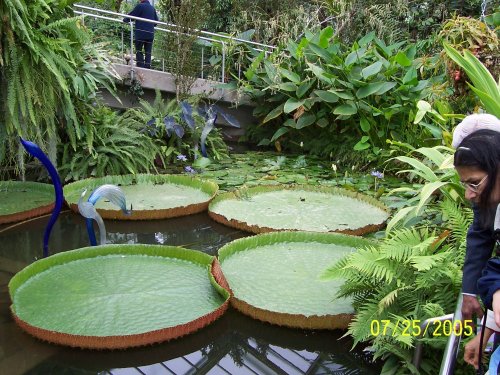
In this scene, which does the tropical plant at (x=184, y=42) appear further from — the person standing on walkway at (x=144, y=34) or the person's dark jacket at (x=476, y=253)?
the person's dark jacket at (x=476, y=253)

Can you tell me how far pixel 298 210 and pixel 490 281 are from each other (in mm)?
2865

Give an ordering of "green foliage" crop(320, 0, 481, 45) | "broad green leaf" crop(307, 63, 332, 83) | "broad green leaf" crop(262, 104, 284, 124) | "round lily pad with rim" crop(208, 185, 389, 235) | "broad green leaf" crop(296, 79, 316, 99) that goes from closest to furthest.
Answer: "round lily pad with rim" crop(208, 185, 389, 235) → "broad green leaf" crop(307, 63, 332, 83) → "broad green leaf" crop(296, 79, 316, 99) → "broad green leaf" crop(262, 104, 284, 124) → "green foliage" crop(320, 0, 481, 45)

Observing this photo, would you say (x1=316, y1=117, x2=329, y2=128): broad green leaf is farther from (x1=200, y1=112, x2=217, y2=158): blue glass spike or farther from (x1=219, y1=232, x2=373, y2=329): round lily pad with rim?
(x1=219, y1=232, x2=373, y2=329): round lily pad with rim

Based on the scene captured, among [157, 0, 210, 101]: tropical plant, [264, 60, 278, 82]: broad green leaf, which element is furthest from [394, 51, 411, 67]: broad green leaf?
[157, 0, 210, 101]: tropical plant

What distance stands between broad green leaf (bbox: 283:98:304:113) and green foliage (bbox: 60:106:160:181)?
1.76 m

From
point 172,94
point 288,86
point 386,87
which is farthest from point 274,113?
point 172,94

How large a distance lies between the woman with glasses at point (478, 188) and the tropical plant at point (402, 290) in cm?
41

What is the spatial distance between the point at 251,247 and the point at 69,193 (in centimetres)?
190

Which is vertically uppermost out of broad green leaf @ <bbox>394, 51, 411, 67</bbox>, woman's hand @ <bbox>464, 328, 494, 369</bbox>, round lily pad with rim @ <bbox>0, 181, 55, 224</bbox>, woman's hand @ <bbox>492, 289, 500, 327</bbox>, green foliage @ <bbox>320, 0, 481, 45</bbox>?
green foliage @ <bbox>320, 0, 481, 45</bbox>

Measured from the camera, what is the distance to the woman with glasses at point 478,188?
4.49 ft

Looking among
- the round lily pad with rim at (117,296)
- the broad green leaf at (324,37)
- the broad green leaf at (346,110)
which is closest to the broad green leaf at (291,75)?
the broad green leaf at (324,37)

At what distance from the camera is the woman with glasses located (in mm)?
1368

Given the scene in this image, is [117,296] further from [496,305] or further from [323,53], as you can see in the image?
[323,53]

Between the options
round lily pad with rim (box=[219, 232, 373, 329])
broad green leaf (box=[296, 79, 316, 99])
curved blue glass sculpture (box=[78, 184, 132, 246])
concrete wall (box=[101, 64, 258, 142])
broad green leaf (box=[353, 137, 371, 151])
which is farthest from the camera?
concrete wall (box=[101, 64, 258, 142])
